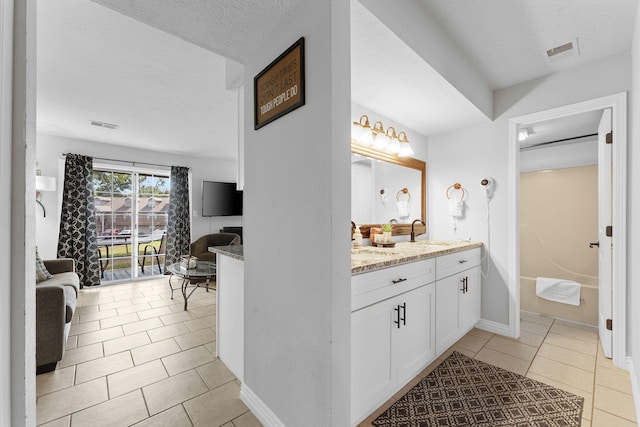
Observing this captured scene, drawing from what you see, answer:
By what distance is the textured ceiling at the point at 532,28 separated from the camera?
1.67 m

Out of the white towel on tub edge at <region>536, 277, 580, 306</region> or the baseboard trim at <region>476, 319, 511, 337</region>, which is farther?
the white towel on tub edge at <region>536, 277, 580, 306</region>

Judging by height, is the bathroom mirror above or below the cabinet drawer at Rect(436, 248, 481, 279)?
above

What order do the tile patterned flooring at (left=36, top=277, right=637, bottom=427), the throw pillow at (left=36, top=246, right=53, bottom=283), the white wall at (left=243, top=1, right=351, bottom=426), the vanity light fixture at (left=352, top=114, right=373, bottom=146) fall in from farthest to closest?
the throw pillow at (left=36, top=246, right=53, bottom=283), the vanity light fixture at (left=352, top=114, right=373, bottom=146), the tile patterned flooring at (left=36, top=277, right=637, bottom=427), the white wall at (left=243, top=1, right=351, bottom=426)

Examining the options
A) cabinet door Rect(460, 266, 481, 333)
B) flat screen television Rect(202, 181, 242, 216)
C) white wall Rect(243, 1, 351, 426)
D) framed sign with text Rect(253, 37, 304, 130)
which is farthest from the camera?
flat screen television Rect(202, 181, 242, 216)

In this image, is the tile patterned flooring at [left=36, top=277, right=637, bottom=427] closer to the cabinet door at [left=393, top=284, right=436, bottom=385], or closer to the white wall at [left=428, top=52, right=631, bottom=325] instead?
the cabinet door at [left=393, top=284, right=436, bottom=385]

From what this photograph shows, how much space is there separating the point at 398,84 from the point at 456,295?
5.74 feet

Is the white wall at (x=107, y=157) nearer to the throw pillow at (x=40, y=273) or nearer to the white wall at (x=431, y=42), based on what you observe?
the throw pillow at (x=40, y=273)

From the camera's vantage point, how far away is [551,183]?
3.47 metres

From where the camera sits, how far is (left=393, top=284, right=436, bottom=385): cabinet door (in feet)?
5.57

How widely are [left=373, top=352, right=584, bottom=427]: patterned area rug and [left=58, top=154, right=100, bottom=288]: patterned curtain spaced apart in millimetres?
4923

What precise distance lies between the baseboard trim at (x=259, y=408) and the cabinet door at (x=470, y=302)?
1.76 m

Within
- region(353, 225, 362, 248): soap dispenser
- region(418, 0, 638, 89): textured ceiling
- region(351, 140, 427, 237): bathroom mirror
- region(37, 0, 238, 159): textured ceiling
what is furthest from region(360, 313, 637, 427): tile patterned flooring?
region(37, 0, 238, 159): textured ceiling

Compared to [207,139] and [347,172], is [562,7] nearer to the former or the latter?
[347,172]

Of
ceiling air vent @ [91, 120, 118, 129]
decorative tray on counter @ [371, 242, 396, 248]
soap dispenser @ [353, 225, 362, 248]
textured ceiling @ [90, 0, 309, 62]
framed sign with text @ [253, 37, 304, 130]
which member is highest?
ceiling air vent @ [91, 120, 118, 129]
